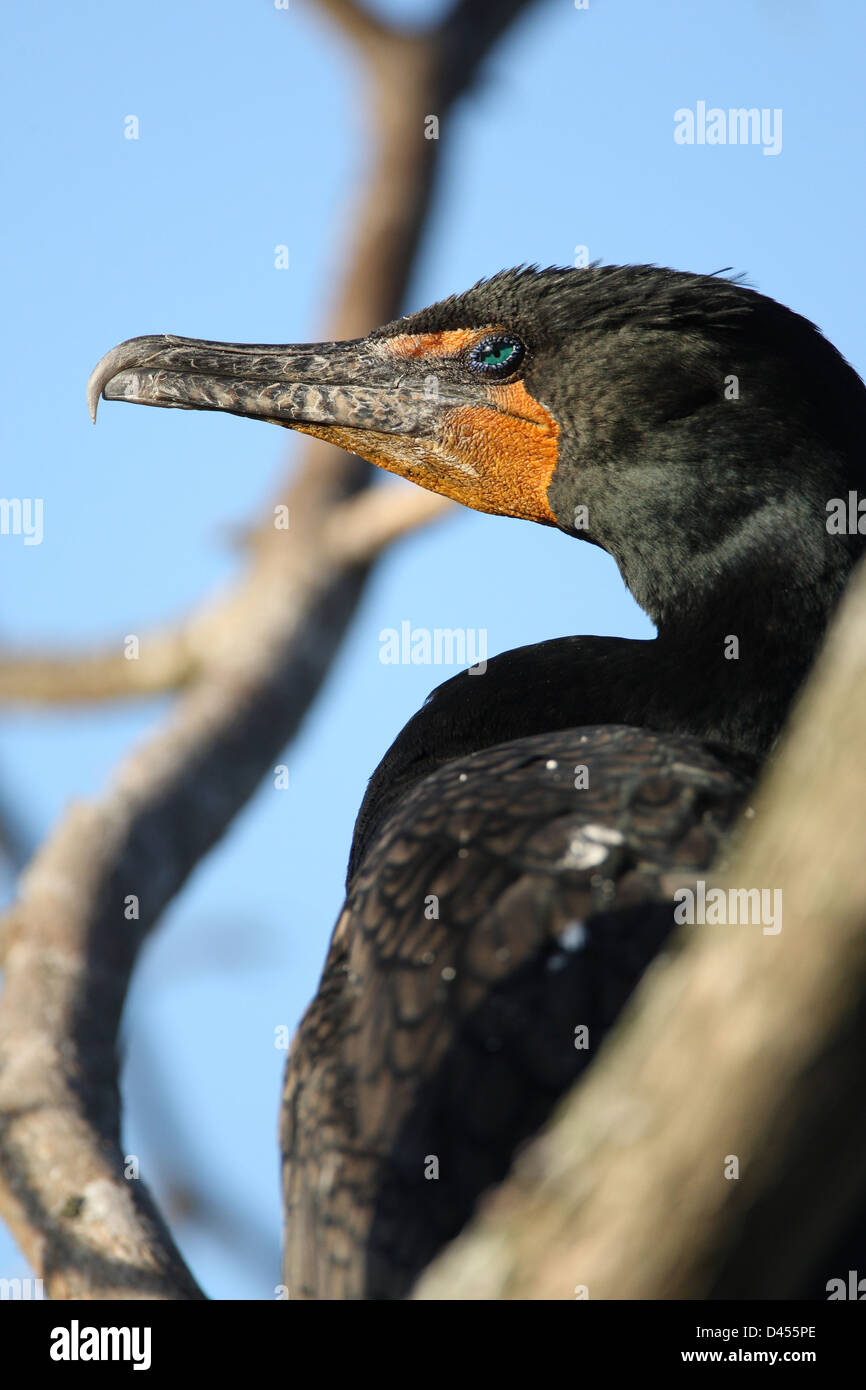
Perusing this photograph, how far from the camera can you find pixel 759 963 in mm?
1281

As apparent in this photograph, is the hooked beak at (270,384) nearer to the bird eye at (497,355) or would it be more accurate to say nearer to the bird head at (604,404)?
the bird head at (604,404)

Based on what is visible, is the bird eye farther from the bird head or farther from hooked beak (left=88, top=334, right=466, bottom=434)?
hooked beak (left=88, top=334, right=466, bottom=434)

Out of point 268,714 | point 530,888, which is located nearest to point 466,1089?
point 530,888

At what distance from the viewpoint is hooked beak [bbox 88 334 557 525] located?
4102 mm

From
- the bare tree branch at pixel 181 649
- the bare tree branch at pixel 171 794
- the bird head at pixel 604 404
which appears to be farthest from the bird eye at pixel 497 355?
the bare tree branch at pixel 171 794

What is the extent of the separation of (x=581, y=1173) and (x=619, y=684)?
227cm

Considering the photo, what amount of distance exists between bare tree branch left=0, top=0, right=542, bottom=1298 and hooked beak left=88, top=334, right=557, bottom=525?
1.12m

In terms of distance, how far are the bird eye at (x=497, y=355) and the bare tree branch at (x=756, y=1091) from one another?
279cm

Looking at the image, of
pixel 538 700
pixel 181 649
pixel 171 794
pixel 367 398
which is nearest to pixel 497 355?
pixel 367 398

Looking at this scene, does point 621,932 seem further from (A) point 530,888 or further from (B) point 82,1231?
(B) point 82,1231

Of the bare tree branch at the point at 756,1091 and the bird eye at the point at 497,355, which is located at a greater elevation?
the bird eye at the point at 497,355

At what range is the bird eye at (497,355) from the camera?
400cm

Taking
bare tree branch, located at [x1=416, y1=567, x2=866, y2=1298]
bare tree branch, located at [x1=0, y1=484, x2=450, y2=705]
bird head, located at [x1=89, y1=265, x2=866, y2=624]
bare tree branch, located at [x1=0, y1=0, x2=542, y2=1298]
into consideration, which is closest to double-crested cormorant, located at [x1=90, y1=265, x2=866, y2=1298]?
bird head, located at [x1=89, y1=265, x2=866, y2=624]
